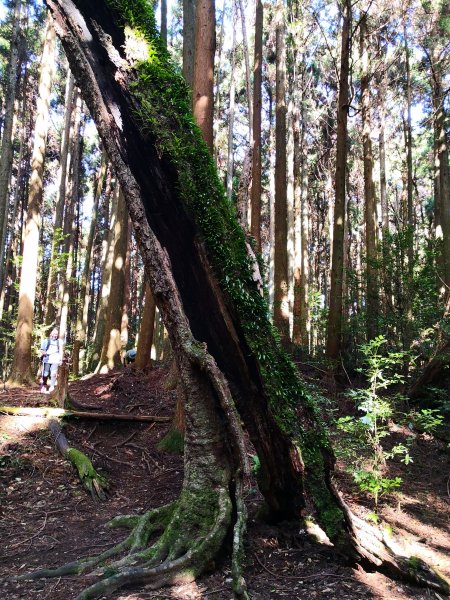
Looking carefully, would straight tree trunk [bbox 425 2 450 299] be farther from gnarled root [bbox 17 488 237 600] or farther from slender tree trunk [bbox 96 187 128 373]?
gnarled root [bbox 17 488 237 600]

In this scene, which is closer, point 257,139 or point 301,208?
point 257,139

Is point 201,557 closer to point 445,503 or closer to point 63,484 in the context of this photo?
point 63,484

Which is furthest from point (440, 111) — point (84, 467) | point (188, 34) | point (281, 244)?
point (84, 467)

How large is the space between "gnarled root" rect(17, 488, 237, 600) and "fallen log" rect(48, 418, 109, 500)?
6.12 ft

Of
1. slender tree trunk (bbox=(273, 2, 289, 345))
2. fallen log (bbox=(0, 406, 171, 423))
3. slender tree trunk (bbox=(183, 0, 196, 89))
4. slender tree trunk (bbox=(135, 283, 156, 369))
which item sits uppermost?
slender tree trunk (bbox=(183, 0, 196, 89))

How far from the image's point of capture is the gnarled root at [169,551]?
3.69 metres

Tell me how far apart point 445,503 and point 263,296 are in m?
4.44

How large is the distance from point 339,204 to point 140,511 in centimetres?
825

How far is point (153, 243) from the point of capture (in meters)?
4.37

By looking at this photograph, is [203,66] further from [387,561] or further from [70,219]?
[70,219]

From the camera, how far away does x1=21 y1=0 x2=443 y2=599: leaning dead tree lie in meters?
4.24

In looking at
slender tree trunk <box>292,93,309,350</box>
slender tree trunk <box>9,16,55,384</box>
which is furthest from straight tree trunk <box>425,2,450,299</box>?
slender tree trunk <box>9,16,55,384</box>

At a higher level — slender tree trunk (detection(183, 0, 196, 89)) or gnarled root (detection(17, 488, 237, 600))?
slender tree trunk (detection(183, 0, 196, 89))

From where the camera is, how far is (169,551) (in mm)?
4055
